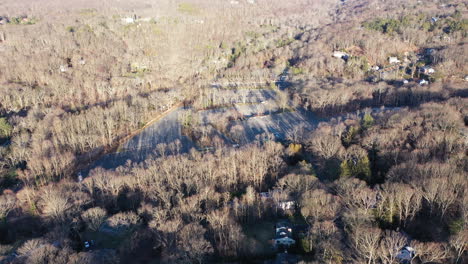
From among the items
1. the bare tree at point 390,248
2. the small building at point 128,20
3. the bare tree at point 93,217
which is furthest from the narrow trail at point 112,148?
the small building at point 128,20

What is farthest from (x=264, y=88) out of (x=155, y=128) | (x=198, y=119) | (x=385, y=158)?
(x=385, y=158)

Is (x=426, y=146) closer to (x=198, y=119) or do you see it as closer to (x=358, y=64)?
(x=198, y=119)

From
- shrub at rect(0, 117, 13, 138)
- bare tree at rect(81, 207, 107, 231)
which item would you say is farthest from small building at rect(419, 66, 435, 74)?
shrub at rect(0, 117, 13, 138)

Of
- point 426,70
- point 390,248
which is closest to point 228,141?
point 390,248

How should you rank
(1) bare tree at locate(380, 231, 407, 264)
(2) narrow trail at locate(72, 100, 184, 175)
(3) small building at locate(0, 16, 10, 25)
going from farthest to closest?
(3) small building at locate(0, 16, 10, 25) < (2) narrow trail at locate(72, 100, 184, 175) < (1) bare tree at locate(380, 231, 407, 264)

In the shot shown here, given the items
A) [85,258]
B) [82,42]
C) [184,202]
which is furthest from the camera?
[82,42]

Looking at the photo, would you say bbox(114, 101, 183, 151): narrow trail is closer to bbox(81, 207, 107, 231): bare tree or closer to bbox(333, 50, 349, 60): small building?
Answer: bbox(81, 207, 107, 231): bare tree
